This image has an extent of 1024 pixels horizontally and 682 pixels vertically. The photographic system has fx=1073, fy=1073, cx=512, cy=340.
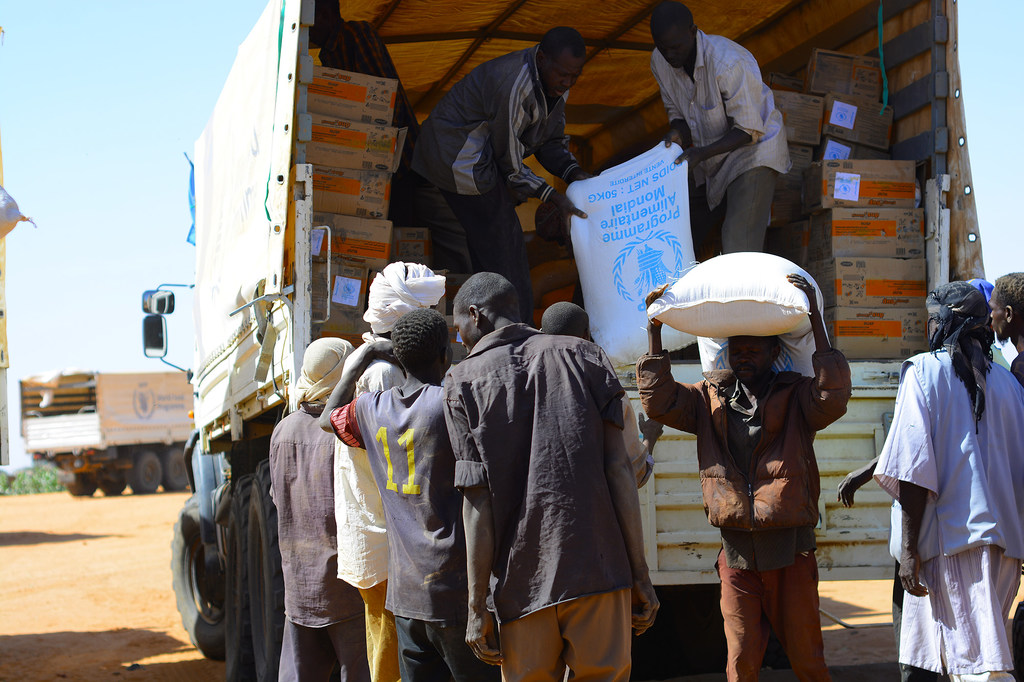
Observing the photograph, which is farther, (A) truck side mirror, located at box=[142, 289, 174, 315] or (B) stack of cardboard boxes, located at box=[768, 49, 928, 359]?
(A) truck side mirror, located at box=[142, 289, 174, 315]

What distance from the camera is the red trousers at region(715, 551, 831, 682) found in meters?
3.29

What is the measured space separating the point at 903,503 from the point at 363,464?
1.71 m

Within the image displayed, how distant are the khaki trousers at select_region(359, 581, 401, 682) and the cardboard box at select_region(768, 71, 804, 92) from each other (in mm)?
3473

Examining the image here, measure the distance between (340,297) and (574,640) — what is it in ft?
7.53

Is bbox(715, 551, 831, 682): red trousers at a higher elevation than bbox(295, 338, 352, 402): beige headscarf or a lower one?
lower

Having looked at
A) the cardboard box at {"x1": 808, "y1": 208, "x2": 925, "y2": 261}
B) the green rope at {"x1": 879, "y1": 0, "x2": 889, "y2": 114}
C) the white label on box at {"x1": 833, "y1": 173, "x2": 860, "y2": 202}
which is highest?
the green rope at {"x1": 879, "y1": 0, "x2": 889, "y2": 114}

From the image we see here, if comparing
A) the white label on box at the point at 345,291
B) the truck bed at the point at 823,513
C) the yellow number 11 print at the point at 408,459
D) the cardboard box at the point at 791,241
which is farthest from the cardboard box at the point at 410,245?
the yellow number 11 print at the point at 408,459

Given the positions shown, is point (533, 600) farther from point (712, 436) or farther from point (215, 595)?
point (215, 595)

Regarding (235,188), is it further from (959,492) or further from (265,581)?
(959,492)

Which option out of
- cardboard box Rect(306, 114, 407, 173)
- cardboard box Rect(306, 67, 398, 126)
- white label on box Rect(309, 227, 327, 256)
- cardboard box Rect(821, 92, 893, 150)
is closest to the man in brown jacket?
white label on box Rect(309, 227, 327, 256)

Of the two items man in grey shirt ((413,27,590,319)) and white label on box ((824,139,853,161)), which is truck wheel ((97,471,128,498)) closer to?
man in grey shirt ((413,27,590,319))

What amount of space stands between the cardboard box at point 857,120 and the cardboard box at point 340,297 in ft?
7.91

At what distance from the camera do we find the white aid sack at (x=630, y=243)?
4.34 metres

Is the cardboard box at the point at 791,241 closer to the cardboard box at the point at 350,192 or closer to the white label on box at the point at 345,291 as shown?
the cardboard box at the point at 350,192
